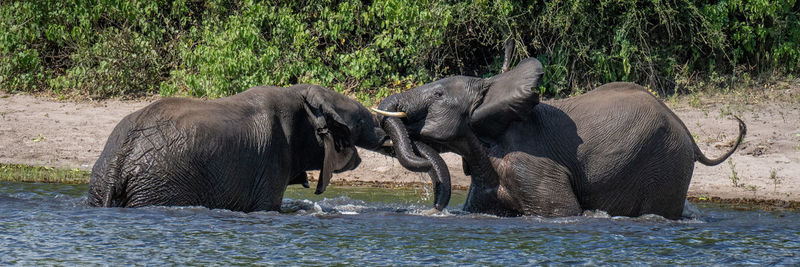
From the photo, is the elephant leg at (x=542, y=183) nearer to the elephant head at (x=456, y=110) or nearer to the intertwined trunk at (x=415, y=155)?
the elephant head at (x=456, y=110)

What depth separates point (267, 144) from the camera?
964cm

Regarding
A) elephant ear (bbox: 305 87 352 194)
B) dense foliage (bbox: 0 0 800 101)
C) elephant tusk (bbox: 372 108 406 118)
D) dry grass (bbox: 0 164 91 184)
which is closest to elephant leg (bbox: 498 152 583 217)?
elephant tusk (bbox: 372 108 406 118)

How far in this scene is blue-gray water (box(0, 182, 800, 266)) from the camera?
819 centimetres

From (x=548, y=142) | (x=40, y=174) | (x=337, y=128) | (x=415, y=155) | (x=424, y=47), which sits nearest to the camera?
(x=548, y=142)

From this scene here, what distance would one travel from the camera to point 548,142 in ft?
30.9

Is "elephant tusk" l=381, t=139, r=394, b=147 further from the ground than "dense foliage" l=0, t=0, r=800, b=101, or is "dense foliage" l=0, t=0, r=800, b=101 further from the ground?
"dense foliage" l=0, t=0, r=800, b=101

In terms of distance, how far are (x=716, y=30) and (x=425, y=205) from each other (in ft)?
21.4

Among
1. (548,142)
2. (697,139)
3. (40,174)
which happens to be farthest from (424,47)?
(548,142)

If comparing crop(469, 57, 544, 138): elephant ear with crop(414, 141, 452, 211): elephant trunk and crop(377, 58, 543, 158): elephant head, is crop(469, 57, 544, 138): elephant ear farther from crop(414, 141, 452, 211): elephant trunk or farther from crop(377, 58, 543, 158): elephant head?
crop(414, 141, 452, 211): elephant trunk

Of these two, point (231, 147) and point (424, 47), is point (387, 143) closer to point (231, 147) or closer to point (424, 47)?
point (231, 147)

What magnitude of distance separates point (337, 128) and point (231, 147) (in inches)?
48.4

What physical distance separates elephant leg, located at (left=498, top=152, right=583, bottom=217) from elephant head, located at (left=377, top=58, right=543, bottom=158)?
1.09ft

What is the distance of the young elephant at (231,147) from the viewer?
901 cm

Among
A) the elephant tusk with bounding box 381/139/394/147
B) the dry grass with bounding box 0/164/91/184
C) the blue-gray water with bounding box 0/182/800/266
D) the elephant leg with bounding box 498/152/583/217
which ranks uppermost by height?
the elephant tusk with bounding box 381/139/394/147
